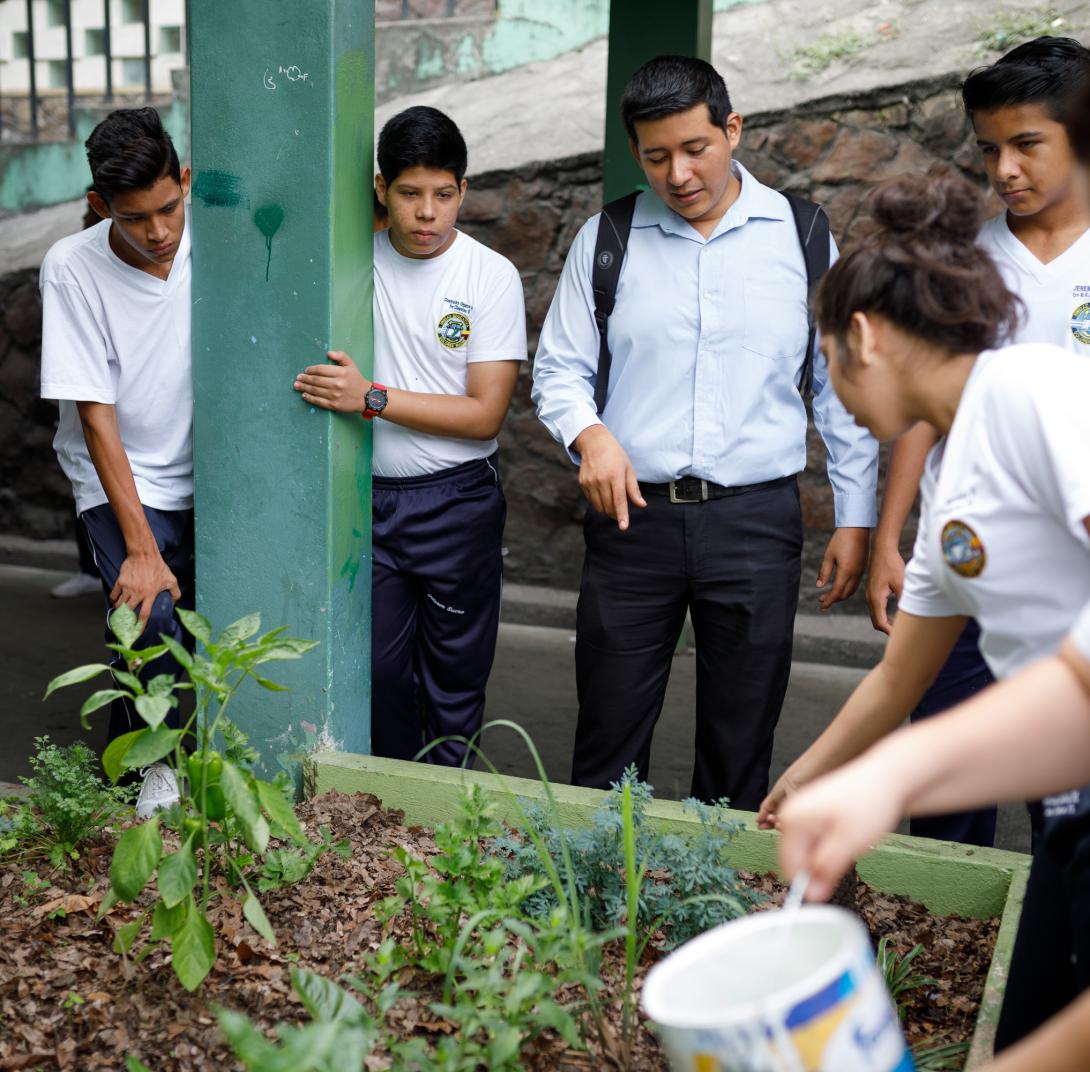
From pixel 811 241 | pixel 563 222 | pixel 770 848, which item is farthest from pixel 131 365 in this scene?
pixel 563 222

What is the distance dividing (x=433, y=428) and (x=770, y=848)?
1295mm

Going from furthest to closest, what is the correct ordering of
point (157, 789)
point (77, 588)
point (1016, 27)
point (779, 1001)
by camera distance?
point (77, 588) → point (1016, 27) → point (157, 789) → point (779, 1001)

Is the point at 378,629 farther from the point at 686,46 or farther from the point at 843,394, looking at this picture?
the point at 686,46

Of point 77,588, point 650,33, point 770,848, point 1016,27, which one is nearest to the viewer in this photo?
point 770,848

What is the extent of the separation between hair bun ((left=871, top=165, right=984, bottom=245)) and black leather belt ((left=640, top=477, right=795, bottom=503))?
1314 millimetres

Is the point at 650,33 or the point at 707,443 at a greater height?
the point at 650,33

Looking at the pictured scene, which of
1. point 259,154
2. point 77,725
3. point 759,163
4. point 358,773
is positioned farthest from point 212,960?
point 759,163

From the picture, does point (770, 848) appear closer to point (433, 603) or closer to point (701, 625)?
point (701, 625)

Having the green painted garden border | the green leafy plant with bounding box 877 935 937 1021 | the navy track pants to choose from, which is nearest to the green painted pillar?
the navy track pants

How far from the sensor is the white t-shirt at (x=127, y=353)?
3.12 m

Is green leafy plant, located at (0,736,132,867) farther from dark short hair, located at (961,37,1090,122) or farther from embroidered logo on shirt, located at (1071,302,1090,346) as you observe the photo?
dark short hair, located at (961,37,1090,122)

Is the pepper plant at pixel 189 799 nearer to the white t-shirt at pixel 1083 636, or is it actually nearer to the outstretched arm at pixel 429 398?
the outstretched arm at pixel 429 398

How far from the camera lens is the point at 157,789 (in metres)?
2.98

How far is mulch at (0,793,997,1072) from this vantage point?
2102 mm
